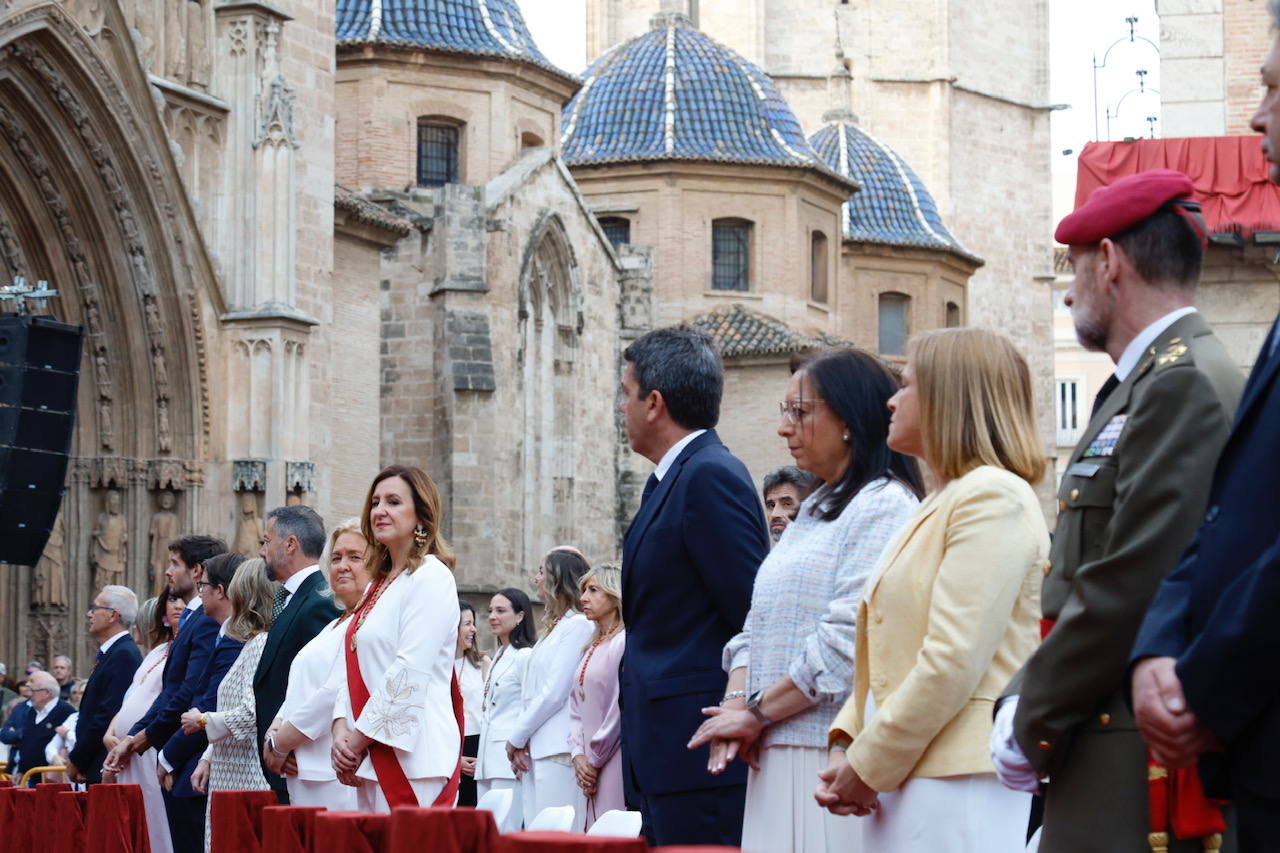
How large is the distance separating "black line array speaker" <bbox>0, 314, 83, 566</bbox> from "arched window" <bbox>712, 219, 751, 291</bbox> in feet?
91.9

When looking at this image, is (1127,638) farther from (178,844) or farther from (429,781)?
(178,844)

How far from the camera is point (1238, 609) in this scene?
3.33 m

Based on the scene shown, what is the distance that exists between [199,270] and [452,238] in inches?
475

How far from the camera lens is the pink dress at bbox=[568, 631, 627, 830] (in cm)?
878

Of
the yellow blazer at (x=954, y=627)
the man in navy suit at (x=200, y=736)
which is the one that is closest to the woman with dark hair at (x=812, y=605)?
the yellow blazer at (x=954, y=627)

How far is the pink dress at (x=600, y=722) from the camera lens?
878 centimetres

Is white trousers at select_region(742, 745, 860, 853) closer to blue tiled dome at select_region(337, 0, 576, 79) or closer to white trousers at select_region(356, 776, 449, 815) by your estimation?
white trousers at select_region(356, 776, 449, 815)

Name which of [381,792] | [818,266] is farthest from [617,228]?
[381,792]

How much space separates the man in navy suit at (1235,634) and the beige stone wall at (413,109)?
1253 inches

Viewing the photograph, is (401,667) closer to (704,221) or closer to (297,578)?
(297,578)

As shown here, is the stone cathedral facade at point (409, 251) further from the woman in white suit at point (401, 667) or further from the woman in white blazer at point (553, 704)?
the woman in white suit at point (401, 667)

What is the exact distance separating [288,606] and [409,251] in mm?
24293

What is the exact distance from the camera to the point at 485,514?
1251 inches

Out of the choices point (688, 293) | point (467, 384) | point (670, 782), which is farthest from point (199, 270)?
point (688, 293)
